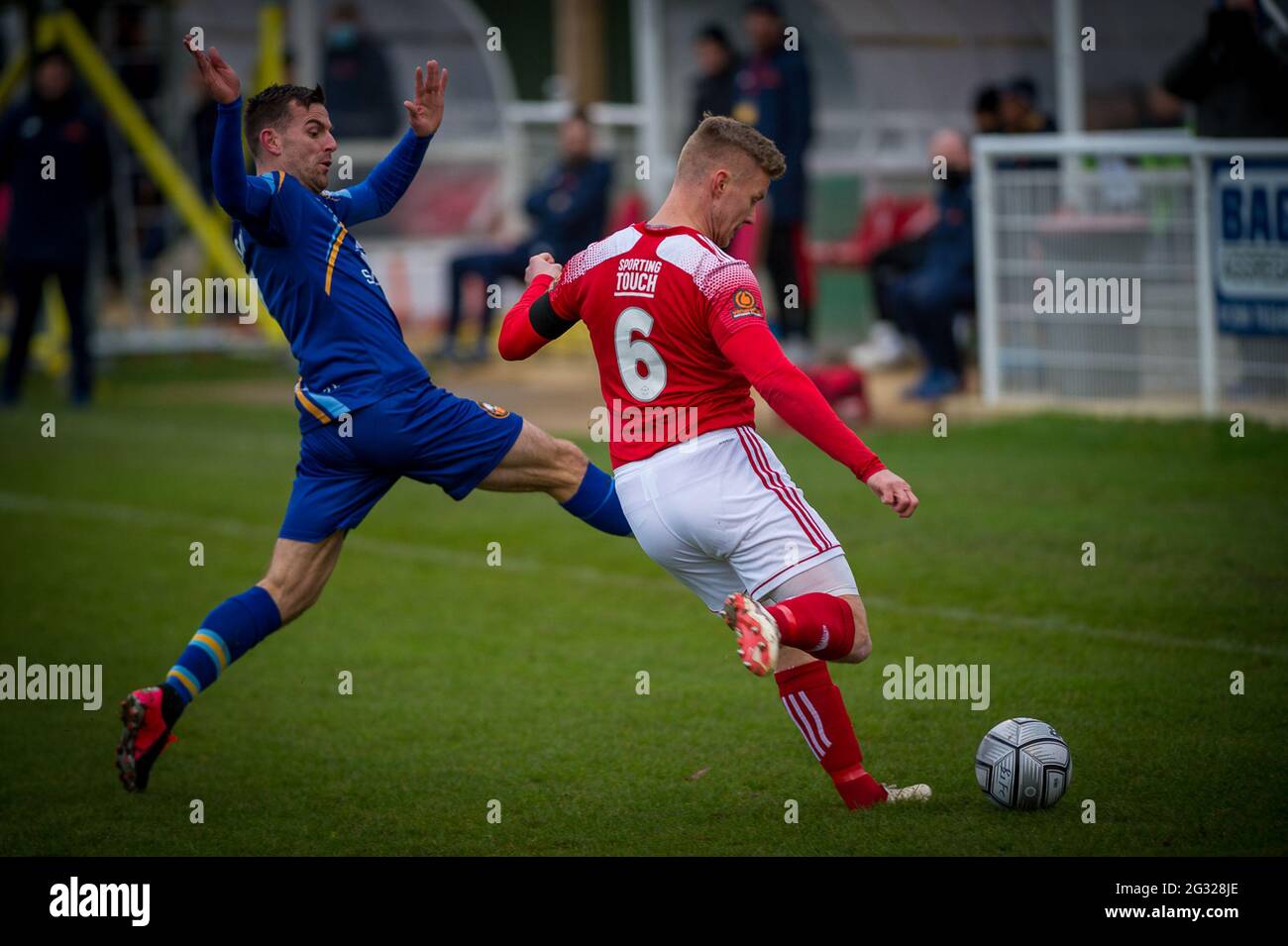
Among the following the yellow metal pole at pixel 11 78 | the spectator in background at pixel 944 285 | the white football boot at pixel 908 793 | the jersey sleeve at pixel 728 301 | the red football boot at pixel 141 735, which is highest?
the yellow metal pole at pixel 11 78

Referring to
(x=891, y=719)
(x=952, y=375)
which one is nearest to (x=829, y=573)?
(x=891, y=719)

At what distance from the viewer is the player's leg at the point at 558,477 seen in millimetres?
6152

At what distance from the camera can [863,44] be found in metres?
17.8

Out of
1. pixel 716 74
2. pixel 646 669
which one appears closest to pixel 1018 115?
pixel 716 74

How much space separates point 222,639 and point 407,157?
1923 millimetres

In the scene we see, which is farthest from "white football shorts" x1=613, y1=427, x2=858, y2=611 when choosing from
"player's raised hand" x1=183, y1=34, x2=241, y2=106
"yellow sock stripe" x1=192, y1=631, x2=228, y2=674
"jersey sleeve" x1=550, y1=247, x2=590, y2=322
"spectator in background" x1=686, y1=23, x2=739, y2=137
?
"spectator in background" x1=686, y1=23, x2=739, y2=137

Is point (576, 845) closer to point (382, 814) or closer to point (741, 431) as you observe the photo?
point (382, 814)

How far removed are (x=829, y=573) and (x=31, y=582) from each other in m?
5.73

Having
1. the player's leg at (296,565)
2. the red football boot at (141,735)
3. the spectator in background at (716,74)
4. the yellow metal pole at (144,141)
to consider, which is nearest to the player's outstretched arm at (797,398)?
the player's leg at (296,565)

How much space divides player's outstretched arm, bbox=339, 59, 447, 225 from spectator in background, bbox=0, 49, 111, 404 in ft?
32.4

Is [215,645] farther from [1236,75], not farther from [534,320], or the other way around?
[1236,75]

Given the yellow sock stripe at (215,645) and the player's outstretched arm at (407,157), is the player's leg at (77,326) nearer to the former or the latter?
the player's outstretched arm at (407,157)

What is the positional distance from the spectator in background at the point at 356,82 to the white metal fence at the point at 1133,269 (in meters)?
8.30
